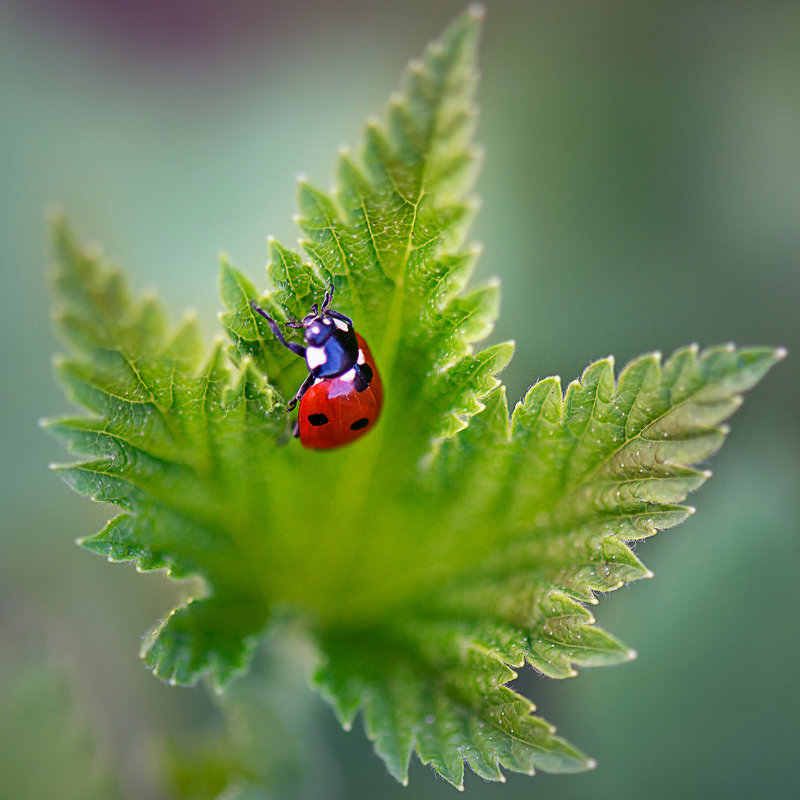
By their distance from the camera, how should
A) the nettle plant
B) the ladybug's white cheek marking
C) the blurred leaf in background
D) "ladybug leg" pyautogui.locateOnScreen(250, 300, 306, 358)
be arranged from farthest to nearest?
1. the blurred leaf in background
2. the ladybug's white cheek marking
3. "ladybug leg" pyautogui.locateOnScreen(250, 300, 306, 358)
4. the nettle plant

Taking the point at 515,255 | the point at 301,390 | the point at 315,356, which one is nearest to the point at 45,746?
the point at 301,390

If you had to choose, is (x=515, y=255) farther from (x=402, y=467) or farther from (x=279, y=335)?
(x=279, y=335)

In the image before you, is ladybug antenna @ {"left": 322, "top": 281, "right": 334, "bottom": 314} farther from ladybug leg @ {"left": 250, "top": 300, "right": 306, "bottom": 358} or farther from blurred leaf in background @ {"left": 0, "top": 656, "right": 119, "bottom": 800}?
blurred leaf in background @ {"left": 0, "top": 656, "right": 119, "bottom": 800}

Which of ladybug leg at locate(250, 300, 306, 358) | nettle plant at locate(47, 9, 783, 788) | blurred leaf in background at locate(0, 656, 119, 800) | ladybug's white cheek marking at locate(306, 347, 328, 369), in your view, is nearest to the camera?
nettle plant at locate(47, 9, 783, 788)

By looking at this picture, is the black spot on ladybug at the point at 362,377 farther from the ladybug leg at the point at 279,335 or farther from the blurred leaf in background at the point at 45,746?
the blurred leaf in background at the point at 45,746

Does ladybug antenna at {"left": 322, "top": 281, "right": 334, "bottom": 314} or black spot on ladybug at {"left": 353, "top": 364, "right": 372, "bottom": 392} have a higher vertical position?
ladybug antenna at {"left": 322, "top": 281, "right": 334, "bottom": 314}

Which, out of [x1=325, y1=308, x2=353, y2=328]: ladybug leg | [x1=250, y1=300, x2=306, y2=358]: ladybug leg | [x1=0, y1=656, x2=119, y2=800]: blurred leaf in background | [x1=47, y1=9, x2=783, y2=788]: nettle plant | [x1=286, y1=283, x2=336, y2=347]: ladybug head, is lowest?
[x1=0, y1=656, x2=119, y2=800]: blurred leaf in background

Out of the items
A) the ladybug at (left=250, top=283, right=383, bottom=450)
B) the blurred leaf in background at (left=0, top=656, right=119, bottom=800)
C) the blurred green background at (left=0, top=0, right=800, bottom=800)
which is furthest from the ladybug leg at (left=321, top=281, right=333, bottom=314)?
the blurred leaf in background at (left=0, top=656, right=119, bottom=800)
